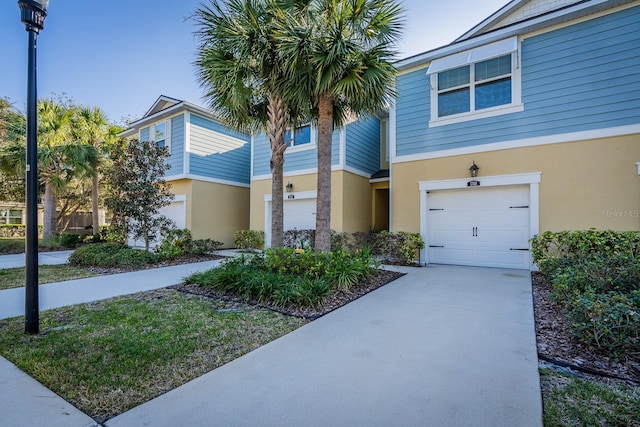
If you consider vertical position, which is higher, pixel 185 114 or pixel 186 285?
pixel 185 114

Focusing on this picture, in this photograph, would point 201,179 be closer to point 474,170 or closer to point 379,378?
point 474,170

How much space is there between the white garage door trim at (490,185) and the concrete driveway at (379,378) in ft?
13.0

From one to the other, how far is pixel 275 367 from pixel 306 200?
28.2 ft

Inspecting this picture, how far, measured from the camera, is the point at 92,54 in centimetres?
990

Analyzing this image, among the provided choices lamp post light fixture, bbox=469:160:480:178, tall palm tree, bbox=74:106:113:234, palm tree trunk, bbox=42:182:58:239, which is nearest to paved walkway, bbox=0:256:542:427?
lamp post light fixture, bbox=469:160:480:178

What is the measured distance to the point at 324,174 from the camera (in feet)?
21.5

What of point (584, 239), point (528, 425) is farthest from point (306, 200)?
point (528, 425)

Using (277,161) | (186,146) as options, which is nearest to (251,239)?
(186,146)

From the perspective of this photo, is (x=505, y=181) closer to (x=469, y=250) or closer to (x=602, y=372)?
(x=469, y=250)

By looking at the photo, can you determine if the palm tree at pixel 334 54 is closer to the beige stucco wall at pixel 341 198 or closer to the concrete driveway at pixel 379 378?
the concrete driveway at pixel 379 378

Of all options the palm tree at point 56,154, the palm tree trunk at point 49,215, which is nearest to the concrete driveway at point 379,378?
the palm tree at point 56,154

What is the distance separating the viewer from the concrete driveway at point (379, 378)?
7.14 ft

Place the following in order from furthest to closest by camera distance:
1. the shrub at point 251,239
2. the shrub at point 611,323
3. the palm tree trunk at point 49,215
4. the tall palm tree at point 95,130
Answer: the palm tree trunk at point 49,215, the tall palm tree at point 95,130, the shrub at point 251,239, the shrub at point 611,323

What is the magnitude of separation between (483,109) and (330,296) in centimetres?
668
